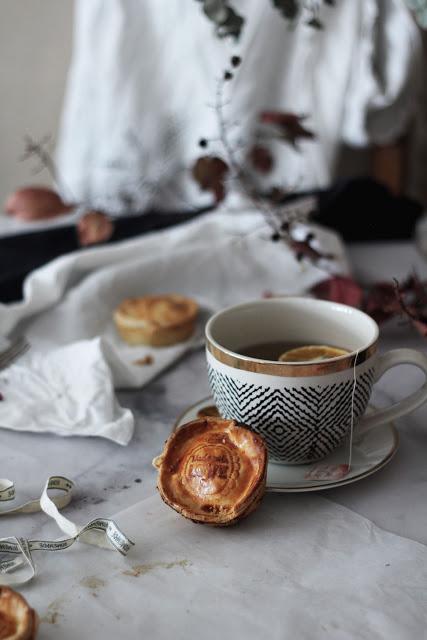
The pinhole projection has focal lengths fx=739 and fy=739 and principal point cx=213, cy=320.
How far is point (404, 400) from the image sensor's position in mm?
600

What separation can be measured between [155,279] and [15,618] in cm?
58

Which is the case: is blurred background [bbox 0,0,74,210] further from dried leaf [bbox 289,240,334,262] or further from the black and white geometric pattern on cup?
the black and white geometric pattern on cup

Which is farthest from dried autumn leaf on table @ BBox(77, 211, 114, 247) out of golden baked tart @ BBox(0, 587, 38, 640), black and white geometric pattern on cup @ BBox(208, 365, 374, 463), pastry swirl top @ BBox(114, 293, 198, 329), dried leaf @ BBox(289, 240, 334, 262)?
golden baked tart @ BBox(0, 587, 38, 640)

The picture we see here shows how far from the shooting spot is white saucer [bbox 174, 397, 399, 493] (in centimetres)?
56

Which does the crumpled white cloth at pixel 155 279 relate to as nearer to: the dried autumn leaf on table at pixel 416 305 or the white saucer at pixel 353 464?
the dried autumn leaf on table at pixel 416 305

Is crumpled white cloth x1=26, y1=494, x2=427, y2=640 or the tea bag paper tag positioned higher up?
the tea bag paper tag

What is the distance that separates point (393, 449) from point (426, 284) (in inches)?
12.5

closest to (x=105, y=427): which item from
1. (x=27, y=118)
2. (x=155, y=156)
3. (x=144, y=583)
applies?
(x=144, y=583)

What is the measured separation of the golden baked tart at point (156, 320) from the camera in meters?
0.85

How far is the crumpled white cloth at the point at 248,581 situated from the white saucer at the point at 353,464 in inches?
0.7

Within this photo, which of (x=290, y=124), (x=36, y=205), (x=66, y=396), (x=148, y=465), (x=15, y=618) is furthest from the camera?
(x=36, y=205)

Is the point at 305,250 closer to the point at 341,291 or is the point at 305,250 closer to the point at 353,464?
the point at 341,291

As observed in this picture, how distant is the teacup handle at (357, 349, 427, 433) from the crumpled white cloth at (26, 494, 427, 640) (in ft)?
0.29

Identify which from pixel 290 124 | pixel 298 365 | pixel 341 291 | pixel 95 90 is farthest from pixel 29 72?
pixel 298 365
